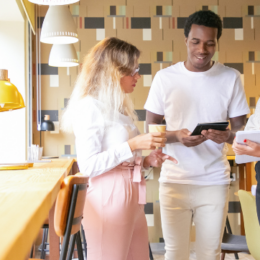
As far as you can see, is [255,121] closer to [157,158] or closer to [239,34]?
[157,158]

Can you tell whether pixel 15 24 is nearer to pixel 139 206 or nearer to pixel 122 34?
pixel 122 34

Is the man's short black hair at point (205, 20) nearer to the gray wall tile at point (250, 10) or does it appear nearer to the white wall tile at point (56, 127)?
the white wall tile at point (56, 127)

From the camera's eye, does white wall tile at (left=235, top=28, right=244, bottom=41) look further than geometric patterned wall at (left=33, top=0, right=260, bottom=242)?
Yes

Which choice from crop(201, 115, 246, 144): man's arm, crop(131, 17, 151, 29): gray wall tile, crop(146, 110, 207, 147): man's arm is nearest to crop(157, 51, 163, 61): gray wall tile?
crop(131, 17, 151, 29): gray wall tile

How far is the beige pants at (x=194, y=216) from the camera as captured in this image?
179 centimetres

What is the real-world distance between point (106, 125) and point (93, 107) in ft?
0.30

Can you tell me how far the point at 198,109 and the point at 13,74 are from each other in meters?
2.65

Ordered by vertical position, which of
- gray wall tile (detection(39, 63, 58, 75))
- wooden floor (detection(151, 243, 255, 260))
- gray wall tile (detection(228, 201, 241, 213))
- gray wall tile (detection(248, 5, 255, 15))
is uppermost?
gray wall tile (detection(248, 5, 255, 15))

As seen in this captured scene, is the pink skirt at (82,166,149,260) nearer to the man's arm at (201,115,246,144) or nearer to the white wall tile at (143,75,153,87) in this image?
the man's arm at (201,115,246,144)

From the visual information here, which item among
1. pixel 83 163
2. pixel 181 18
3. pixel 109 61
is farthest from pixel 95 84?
pixel 181 18

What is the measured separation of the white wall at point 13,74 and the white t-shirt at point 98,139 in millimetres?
2621

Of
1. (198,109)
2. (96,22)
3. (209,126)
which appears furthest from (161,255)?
(96,22)

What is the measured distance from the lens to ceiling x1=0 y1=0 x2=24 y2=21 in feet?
11.0

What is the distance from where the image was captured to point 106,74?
5.00 ft
